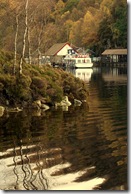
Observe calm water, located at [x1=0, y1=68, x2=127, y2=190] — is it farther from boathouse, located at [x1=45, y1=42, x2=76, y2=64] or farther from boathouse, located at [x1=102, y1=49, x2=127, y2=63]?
boathouse, located at [x1=45, y1=42, x2=76, y2=64]

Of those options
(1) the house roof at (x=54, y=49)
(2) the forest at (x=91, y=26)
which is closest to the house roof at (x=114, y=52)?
(2) the forest at (x=91, y=26)

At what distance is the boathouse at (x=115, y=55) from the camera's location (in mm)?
66094

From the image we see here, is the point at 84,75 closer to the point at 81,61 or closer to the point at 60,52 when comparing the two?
the point at 81,61

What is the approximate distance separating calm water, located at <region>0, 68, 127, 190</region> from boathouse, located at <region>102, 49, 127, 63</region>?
5116 cm

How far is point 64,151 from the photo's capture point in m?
9.43

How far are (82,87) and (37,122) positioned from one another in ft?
23.6

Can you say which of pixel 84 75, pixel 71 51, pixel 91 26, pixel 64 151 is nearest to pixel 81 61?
pixel 71 51

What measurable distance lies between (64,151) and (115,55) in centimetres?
6062

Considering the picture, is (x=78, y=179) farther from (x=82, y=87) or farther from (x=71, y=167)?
(x=82, y=87)

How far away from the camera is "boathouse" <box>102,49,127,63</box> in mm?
66094

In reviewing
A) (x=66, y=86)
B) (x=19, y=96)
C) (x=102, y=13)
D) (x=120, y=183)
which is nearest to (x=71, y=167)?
(x=120, y=183)

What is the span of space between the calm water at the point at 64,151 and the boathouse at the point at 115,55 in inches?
2014

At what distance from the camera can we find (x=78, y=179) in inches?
278

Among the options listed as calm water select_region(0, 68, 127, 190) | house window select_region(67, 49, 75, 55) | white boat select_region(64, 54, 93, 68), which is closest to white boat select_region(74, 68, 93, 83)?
white boat select_region(64, 54, 93, 68)
